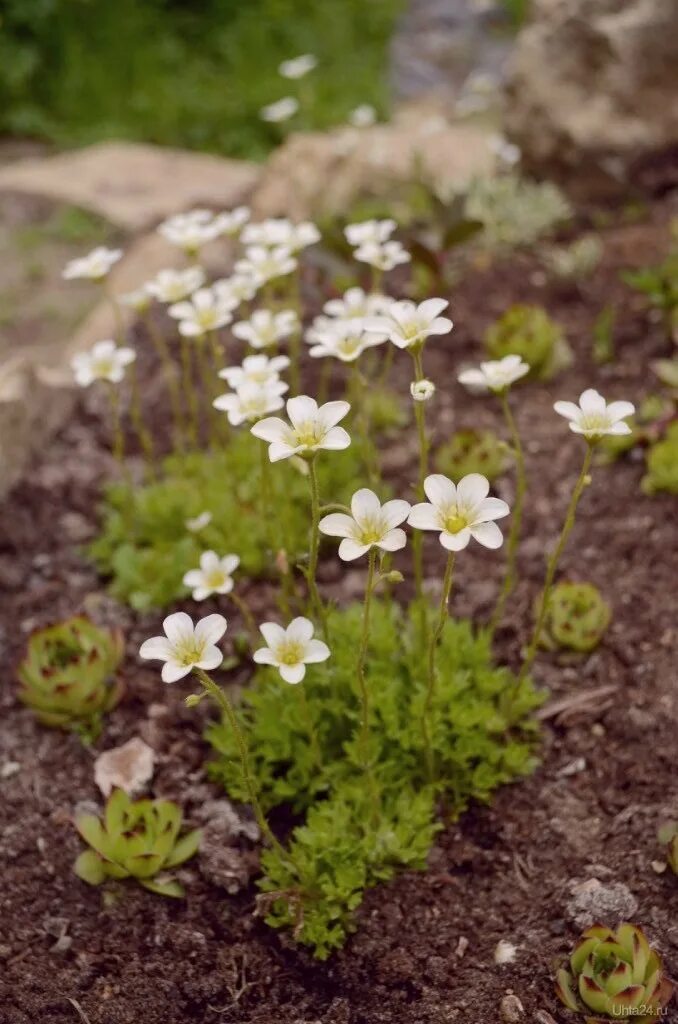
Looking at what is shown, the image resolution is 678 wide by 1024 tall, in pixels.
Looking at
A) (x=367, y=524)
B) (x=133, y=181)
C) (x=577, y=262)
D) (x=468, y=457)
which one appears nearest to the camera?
(x=367, y=524)

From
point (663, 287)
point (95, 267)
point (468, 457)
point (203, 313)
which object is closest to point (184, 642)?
point (203, 313)

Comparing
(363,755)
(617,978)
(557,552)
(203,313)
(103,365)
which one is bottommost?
(617,978)

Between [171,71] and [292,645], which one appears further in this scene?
[171,71]

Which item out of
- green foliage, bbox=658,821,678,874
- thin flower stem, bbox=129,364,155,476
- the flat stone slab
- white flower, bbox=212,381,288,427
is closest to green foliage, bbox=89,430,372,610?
thin flower stem, bbox=129,364,155,476

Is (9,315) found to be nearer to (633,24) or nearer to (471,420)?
(471,420)

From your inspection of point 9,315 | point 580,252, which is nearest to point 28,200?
point 9,315

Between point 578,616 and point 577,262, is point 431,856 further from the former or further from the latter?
point 577,262
